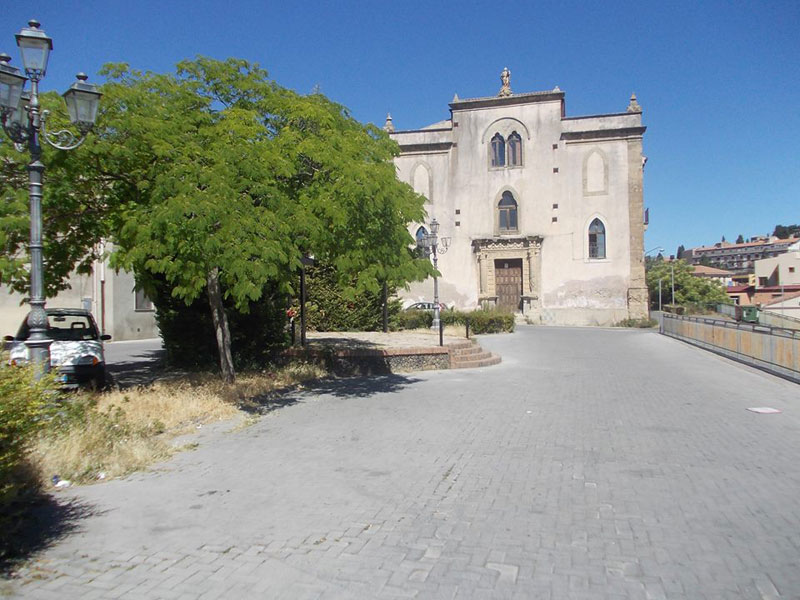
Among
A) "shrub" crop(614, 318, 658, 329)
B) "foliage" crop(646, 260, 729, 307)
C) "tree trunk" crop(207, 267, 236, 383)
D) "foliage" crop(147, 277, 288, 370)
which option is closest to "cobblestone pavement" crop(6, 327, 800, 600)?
"tree trunk" crop(207, 267, 236, 383)

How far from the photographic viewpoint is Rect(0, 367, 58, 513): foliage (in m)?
4.35

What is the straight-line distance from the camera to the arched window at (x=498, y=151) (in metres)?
40.5

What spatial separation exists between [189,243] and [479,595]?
638cm

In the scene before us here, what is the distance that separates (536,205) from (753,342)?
24463 mm

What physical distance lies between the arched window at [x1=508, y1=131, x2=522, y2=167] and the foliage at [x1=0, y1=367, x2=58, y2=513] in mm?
38113

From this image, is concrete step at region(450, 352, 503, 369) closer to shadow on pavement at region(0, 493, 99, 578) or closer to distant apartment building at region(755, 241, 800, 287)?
shadow on pavement at region(0, 493, 99, 578)

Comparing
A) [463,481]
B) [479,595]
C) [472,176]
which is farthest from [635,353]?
[472,176]

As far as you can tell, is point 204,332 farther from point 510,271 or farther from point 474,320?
point 510,271

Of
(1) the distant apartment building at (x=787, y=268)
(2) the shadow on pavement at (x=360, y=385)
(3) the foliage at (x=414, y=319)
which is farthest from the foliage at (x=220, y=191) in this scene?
(1) the distant apartment building at (x=787, y=268)

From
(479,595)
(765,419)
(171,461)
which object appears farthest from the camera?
(765,419)

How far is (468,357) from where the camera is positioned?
16.8 m

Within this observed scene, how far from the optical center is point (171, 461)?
698cm

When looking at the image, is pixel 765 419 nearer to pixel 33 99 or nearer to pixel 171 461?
pixel 171 461

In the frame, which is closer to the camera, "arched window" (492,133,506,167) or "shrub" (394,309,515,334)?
"shrub" (394,309,515,334)
